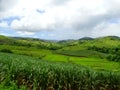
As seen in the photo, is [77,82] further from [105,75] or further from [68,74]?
[105,75]

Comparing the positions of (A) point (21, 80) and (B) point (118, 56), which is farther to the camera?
(B) point (118, 56)

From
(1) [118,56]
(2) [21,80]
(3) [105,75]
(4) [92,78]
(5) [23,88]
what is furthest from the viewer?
(1) [118,56]

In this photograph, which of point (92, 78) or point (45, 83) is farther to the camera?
point (92, 78)

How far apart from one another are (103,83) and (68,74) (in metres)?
4.08

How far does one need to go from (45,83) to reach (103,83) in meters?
6.28

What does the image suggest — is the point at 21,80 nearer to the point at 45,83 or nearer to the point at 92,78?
the point at 45,83

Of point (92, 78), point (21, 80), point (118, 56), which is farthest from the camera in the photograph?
point (118, 56)

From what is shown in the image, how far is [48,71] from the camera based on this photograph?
23.3m

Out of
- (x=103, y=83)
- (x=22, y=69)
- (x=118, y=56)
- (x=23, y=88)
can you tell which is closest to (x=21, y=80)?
(x=22, y=69)

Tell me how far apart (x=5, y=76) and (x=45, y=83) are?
3.40 meters

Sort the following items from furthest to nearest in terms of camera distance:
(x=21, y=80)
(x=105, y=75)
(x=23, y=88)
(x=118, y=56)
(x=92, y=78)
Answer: (x=118, y=56)
(x=105, y=75)
(x=92, y=78)
(x=21, y=80)
(x=23, y=88)

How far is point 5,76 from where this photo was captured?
23.2m

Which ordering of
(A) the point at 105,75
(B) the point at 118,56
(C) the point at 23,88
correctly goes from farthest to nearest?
(B) the point at 118,56 < (A) the point at 105,75 < (C) the point at 23,88

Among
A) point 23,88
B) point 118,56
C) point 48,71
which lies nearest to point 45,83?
point 48,71
